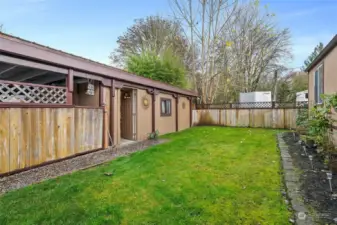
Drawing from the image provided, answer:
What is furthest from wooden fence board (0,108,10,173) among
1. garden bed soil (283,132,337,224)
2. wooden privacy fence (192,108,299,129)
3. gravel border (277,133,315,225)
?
wooden privacy fence (192,108,299,129)

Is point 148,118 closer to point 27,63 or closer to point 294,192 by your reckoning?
point 27,63

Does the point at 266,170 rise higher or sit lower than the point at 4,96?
lower

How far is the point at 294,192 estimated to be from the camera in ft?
8.98

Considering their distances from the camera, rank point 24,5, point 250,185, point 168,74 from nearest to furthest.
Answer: point 250,185
point 24,5
point 168,74

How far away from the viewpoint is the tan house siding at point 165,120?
8820 millimetres

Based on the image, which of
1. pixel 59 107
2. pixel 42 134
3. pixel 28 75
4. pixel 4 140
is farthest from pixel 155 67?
pixel 4 140

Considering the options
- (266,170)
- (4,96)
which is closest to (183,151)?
(266,170)

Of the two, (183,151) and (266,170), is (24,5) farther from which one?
(266,170)

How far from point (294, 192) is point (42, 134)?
464 centimetres

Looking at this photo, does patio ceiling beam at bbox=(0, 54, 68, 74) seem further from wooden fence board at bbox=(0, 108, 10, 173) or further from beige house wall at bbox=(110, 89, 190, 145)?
beige house wall at bbox=(110, 89, 190, 145)

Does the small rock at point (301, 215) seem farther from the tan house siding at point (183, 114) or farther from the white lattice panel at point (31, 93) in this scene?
the tan house siding at point (183, 114)

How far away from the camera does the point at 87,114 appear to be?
214 inches

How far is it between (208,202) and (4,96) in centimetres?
398

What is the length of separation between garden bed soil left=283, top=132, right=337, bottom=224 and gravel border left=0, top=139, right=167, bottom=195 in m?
3.86
